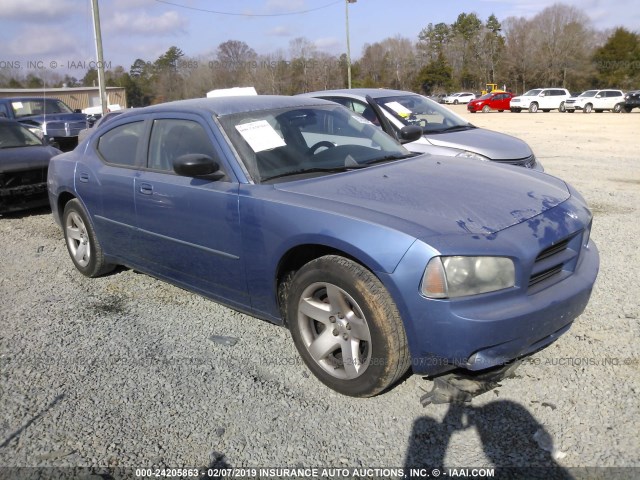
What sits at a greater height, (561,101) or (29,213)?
(561,101)

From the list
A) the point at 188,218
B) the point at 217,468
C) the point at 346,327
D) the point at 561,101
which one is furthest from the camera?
the point at 561,101

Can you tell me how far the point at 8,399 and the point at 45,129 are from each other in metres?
12.7

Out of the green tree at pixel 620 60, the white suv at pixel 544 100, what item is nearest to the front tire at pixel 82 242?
the white suv at pixel 544 100

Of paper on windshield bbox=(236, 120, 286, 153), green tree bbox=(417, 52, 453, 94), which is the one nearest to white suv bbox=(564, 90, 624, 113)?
paper on windshield bbox=(236, 120, 286, 153)

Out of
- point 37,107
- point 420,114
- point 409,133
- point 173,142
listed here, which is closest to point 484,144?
point 420,114

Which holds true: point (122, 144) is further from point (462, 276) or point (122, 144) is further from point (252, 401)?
point (462, 276)

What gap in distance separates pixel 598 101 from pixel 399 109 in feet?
118

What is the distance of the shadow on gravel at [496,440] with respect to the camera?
253 cm

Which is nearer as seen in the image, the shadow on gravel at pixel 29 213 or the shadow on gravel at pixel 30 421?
the shadow on gravel at pixel 30 421

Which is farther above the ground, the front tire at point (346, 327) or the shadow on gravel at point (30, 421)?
the front tire at point (346, 327)

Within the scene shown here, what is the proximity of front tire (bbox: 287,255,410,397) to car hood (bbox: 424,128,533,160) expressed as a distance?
4.48 m

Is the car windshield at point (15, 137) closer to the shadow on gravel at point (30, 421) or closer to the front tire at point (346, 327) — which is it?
the shadow on gravel at point (30, 421)

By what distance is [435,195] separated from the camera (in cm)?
327

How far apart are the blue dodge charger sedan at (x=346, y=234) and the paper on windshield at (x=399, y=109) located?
338 cm
